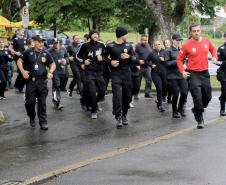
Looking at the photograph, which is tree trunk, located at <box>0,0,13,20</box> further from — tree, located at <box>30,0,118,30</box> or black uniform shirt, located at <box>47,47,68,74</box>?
black uniform shirt, located at <box>47,47,68,74</box>

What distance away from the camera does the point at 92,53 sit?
12828 mm

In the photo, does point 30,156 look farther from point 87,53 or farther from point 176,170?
point 87,53

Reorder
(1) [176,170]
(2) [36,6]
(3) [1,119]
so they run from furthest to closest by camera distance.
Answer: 1. (2) [36,6]
2. (3) [1,119]
3. (1) [176,170]

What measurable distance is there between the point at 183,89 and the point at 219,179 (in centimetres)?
A: 624

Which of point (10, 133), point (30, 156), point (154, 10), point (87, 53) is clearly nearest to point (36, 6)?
point (154, 10)

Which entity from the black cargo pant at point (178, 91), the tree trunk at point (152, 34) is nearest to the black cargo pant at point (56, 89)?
the black cargo pant at point (178, 91)

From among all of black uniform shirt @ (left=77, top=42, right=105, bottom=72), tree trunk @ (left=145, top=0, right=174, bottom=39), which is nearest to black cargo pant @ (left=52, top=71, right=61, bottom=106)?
black uniform shirt @ (left=77, top=42, right=105, bottom=72)

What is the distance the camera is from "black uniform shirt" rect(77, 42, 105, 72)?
12.7m

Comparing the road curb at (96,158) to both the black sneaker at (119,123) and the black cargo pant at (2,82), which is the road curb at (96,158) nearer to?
the black sneaker at (119,123)

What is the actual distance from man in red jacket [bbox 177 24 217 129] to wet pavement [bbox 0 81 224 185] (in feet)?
1.78

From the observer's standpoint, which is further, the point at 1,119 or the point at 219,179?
the point at 1,119

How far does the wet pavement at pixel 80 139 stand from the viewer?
7.80m

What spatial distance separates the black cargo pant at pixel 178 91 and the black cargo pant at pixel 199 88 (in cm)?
165

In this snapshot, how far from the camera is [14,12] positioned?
52719 mm
